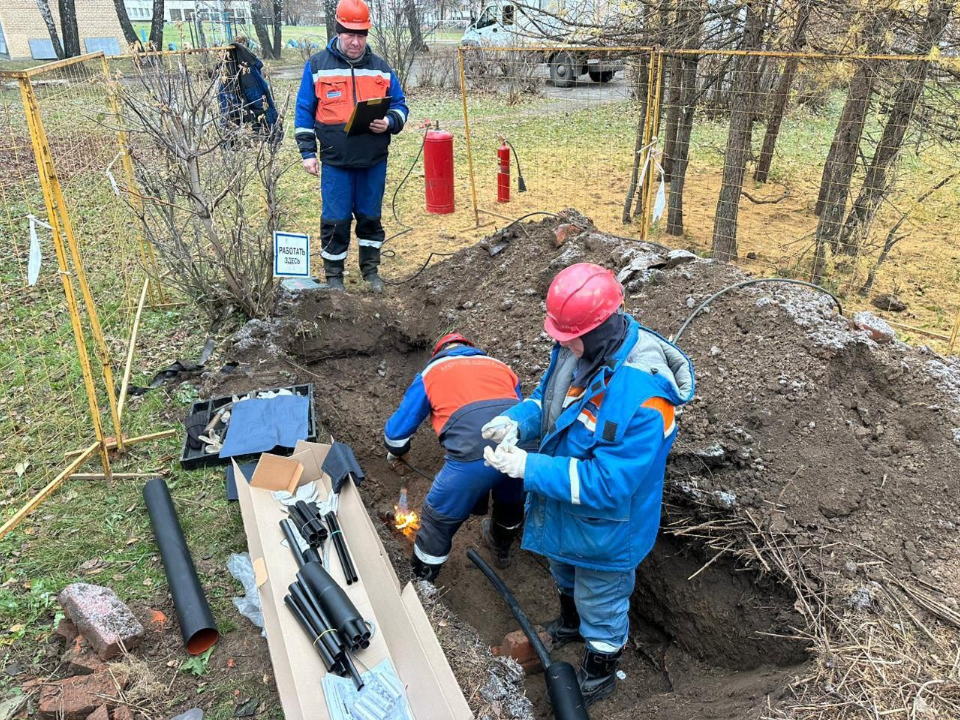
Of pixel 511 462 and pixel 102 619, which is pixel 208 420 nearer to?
pixel 102 619

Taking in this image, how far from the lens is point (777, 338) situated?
12.6 ft

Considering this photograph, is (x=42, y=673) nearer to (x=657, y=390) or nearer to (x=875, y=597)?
(x=657, y=390)

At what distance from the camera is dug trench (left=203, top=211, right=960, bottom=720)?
9.71ft

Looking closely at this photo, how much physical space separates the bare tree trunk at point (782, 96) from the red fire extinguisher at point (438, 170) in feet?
12.3

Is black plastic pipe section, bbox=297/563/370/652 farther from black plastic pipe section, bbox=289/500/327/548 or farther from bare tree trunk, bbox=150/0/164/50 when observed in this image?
bare tree trunk, bbox=150/0/164/50

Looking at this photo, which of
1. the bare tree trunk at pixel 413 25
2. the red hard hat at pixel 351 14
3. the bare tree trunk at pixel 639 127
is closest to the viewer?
the red hard hat at pixel 351 14

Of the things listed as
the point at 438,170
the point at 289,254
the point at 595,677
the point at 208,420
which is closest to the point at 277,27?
the point at 438,170

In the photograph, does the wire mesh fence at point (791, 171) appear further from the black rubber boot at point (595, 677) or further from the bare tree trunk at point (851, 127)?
the black rubber boot at point (595, 677)

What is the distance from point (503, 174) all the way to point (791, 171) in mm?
4097

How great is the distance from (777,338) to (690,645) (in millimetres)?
1801

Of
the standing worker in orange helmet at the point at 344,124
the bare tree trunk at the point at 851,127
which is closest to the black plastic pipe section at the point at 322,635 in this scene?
the standing worker in orange helmet at the point at 344,124

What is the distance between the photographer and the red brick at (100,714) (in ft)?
7.86

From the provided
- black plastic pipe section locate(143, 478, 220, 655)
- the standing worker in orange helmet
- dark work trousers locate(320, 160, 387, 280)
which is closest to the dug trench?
black plastic pipe section locate(143, 478, 220, 655)

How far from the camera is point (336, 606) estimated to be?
108 inches
